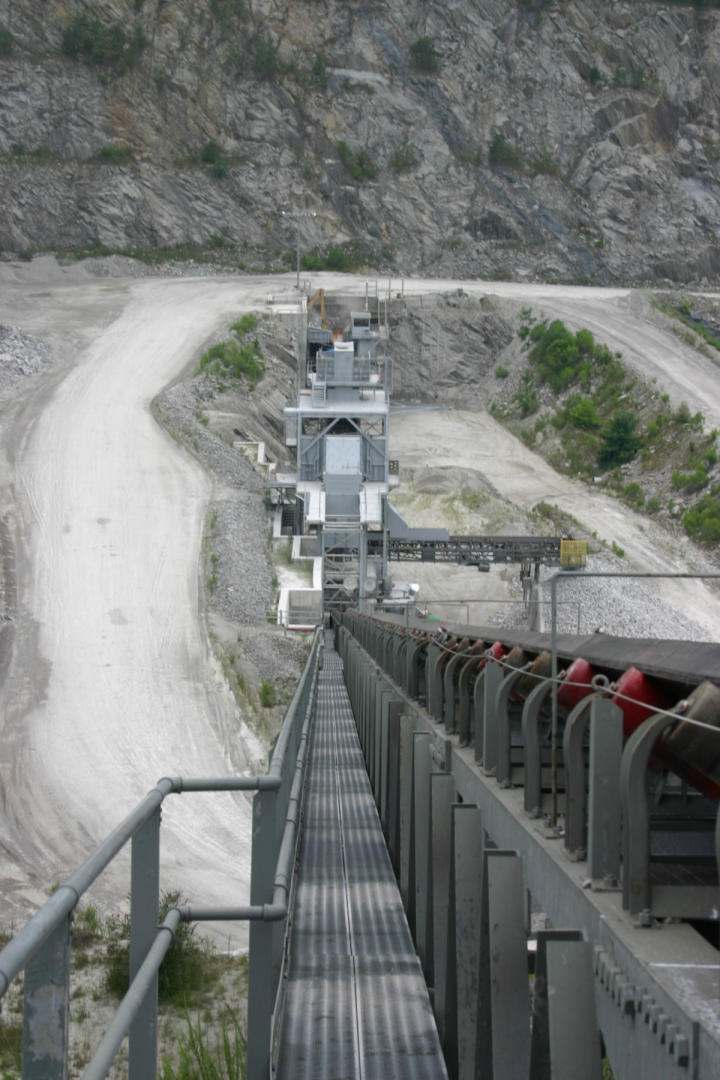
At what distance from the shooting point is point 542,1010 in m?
2.96

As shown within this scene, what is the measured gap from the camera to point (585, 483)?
56.8m

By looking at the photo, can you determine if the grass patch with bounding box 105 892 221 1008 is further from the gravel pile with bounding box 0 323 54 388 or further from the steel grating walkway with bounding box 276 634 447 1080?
the gravel pile with bounding box 0 323 54 388

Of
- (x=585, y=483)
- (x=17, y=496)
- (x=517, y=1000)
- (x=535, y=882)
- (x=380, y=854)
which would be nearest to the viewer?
(x=517, y=1000)

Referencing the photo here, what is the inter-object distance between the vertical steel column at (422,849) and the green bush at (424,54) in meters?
88.1

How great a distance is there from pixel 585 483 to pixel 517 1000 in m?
54.3

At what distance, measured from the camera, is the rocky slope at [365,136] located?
80312 mm

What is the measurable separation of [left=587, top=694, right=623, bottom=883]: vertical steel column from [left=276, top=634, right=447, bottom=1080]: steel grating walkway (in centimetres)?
163

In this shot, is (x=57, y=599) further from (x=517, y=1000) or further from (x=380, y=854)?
(x=517, y=1000)

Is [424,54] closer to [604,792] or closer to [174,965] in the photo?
[174,965]

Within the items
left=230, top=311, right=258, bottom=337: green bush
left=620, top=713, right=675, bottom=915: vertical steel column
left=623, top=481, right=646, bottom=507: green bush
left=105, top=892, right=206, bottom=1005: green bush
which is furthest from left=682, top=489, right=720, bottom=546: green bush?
left=620, top=713, right=675, bottom=915: vertical steel column

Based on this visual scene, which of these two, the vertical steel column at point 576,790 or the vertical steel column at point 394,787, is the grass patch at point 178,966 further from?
the vertical steel column at point 576,790

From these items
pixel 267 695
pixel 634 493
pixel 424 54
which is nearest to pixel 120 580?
pixel 267 695

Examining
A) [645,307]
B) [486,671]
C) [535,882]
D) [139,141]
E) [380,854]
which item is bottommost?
[380,854]

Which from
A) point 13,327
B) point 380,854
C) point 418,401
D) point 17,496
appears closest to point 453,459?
point 418,401
